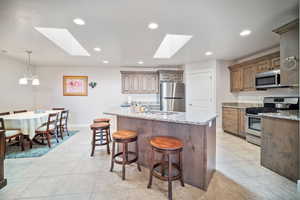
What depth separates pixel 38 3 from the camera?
1.74 meters

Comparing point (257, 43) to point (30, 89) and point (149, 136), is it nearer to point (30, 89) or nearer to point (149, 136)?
point (149, 136)

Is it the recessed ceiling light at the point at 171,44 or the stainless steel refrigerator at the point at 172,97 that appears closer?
the recessed ceiling light at the point at 171,44

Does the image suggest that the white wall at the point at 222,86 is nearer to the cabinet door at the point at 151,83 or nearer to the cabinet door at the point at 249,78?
the cabinet door at the point at 249,78

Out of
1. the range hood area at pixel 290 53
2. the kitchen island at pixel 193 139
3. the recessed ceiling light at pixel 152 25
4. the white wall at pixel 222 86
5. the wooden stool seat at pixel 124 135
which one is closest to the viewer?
the kitchen island at pixel 193 139

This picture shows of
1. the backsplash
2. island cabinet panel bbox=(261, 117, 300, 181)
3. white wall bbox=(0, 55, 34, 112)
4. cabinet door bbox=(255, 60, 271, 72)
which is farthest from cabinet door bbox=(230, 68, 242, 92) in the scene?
white wall bbox=(0, 55, 34, 112)

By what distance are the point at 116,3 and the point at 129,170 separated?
2.50 meters

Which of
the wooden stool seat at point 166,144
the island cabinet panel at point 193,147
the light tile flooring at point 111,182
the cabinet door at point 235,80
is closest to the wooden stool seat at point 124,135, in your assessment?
the island cabinet panel at point 193,147

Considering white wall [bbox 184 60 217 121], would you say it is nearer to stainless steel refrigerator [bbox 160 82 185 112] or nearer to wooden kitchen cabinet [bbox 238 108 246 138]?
stainless steel refrigerator [bbox 160 82 185 112]

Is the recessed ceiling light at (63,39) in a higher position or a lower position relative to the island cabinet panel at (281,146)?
higher

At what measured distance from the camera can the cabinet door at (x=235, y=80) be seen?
166 inches

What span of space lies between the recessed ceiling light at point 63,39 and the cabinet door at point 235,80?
4.69 metres

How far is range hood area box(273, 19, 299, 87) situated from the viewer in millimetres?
2158

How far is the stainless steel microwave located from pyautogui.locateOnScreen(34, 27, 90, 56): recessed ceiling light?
14.7 ft

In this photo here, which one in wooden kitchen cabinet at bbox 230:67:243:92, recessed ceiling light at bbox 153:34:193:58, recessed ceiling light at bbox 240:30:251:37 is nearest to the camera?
recessed ceiling light at bbox 240:30:251:37
